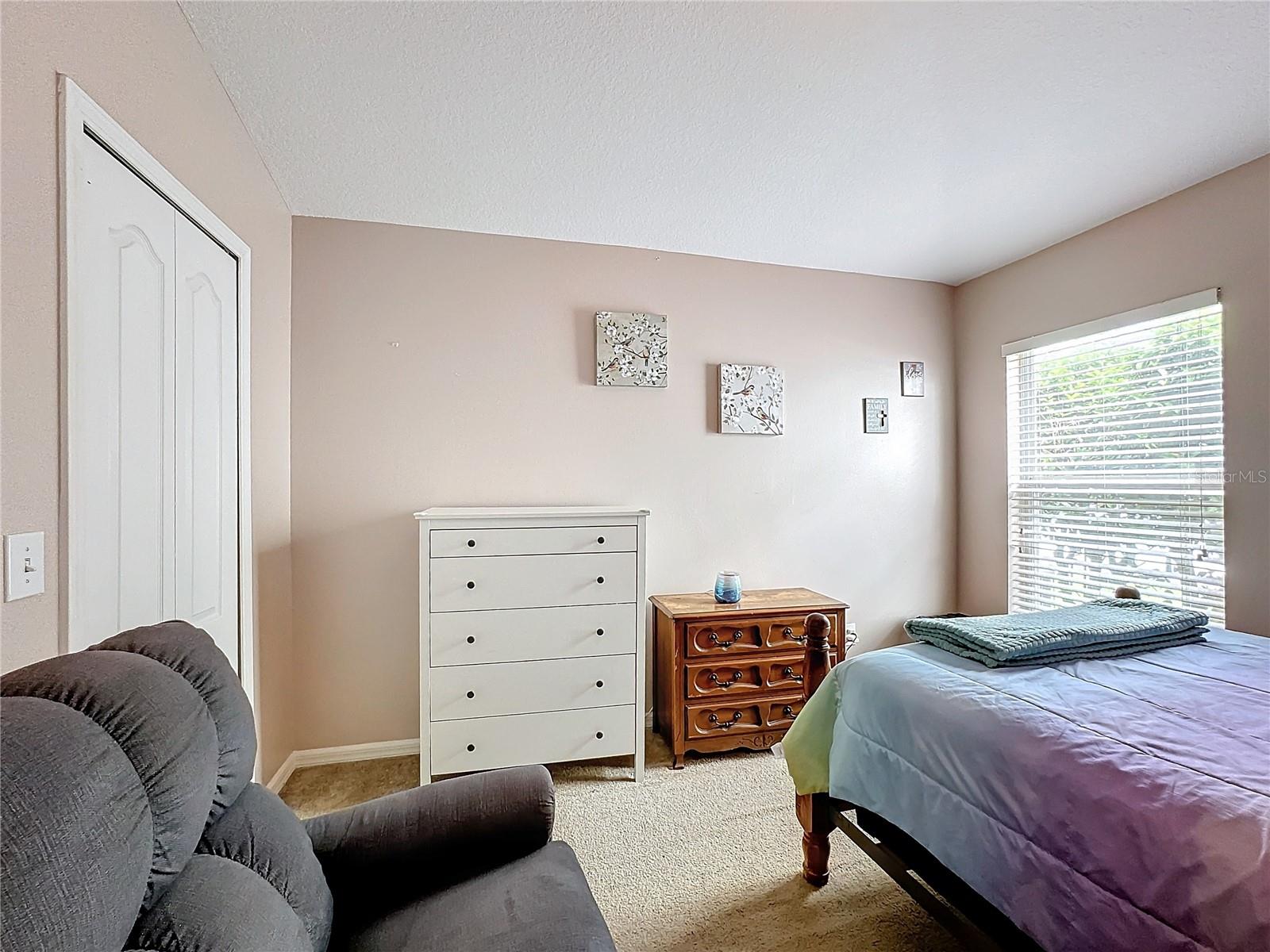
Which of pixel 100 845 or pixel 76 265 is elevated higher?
pixel 76 265

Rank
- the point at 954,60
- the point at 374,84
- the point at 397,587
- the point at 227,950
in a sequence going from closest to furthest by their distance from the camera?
1. the point at 227,950
2. the point at 954,60
3. the point at 374,84
4. the point at 397,587

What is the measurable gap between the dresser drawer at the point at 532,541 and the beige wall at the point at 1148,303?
2.37 meters

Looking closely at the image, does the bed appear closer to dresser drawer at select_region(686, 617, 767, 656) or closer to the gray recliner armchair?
the gray recliner armchair

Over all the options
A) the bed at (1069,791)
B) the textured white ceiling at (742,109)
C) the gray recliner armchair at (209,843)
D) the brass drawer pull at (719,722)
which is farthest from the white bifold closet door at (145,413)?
the brass drawer pull at (719,722)

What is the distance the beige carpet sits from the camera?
5.77 feet

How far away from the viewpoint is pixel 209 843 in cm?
98

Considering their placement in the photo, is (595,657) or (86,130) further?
(595,657)

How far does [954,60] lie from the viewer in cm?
180

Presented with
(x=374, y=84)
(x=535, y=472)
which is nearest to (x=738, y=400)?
(x=535, y=472)

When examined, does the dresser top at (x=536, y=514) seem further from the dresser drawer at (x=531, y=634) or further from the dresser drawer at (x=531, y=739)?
the dresser drawer at (x=531, y=739)

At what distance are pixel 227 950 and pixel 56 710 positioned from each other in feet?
1.29

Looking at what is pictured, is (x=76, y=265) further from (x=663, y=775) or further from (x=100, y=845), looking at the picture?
(x=663, y=775)

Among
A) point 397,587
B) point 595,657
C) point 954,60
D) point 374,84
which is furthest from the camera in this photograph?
point 397,587

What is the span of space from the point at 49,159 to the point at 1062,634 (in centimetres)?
269
